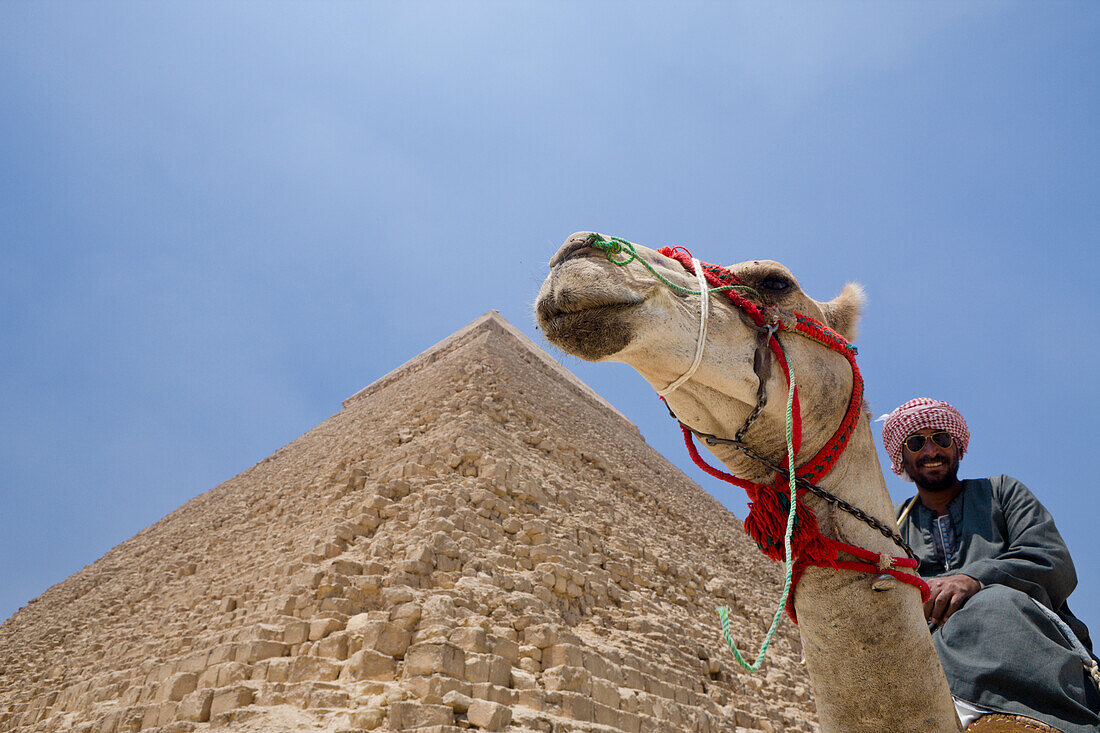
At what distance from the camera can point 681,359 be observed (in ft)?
3.59

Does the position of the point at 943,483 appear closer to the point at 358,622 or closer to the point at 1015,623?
the point at 1015,623

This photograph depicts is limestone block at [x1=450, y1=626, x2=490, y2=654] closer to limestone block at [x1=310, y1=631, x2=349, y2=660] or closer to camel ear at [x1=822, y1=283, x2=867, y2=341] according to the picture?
limestone block at [x1=310, y1=631, x2=349, y2=660]

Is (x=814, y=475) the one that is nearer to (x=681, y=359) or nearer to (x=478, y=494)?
(x=681, y=359)

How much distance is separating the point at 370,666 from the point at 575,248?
592cm

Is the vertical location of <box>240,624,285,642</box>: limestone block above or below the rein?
above

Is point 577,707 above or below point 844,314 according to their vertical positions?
below

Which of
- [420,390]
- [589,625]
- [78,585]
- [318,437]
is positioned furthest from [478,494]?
[78,585]

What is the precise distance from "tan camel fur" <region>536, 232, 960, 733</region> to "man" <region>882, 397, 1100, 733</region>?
208 millimetres

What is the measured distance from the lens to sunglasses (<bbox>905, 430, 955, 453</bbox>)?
5.60 feet

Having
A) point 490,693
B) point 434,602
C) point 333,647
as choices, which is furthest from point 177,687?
point 490,693

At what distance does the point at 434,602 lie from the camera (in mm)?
7035

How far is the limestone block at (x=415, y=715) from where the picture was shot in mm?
5043

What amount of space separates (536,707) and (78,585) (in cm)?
1845

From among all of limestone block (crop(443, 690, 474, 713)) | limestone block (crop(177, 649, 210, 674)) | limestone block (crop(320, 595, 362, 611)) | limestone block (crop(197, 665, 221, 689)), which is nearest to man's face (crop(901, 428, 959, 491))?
limestone block (crop(443, 690, 474, 713))
